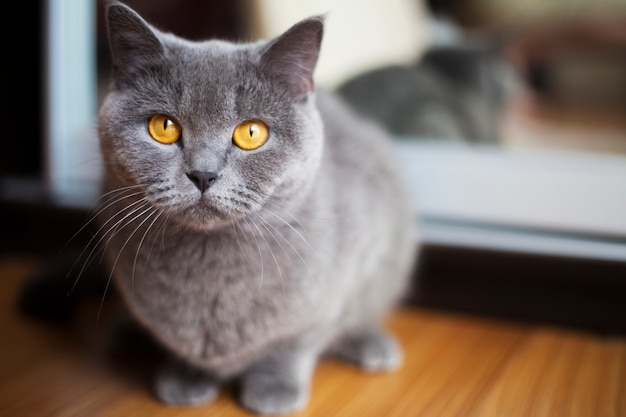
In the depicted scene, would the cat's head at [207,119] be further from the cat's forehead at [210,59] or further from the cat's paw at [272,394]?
the cat's paw at [272,394]

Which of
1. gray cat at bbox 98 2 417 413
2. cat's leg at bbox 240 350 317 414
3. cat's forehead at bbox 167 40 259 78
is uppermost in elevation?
cat's forehead at bbox 167 40 259 78

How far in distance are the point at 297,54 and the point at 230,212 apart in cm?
23

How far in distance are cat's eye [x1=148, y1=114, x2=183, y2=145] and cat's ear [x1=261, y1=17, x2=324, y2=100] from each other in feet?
0.49

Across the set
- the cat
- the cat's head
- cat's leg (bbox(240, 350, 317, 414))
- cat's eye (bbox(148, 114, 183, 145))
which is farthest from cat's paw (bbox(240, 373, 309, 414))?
the cat

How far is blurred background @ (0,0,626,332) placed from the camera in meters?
1.27

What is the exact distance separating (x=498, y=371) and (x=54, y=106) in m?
1.20

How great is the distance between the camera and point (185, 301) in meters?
0.91

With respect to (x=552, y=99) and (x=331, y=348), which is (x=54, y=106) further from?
(x=552, y=99)

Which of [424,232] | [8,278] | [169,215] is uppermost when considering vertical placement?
[169,215]

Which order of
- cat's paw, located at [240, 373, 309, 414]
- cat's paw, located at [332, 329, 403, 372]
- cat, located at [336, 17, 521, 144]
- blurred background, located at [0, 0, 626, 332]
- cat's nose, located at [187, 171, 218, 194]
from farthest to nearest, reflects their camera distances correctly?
cat, located at [336, 17, 521, 144], blurred background, located at [0, 0, 626, 332], cat's paw, located at [332, 329, 403, 372], cat's paw, located at [240, 373, 309, 414], cat's nose, located at [187, 171, 218, 194]

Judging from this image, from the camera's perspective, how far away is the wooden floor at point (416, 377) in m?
0.97

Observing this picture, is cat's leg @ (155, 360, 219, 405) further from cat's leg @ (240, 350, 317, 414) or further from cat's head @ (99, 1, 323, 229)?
cat's head @ (99, 1, 323, 229)

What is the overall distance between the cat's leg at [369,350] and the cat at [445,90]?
55 cm

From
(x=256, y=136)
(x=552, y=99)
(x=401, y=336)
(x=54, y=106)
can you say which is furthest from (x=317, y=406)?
(x=552, y=99)
